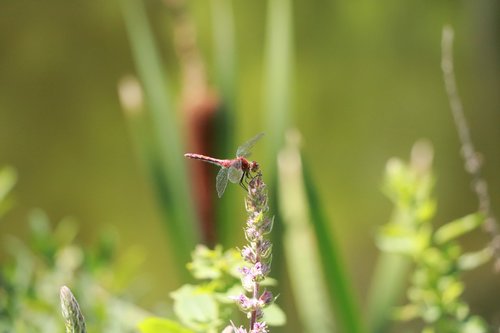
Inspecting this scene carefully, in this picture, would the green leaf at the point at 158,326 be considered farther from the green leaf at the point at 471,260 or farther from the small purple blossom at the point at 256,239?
the green leaf at the point at 471,260

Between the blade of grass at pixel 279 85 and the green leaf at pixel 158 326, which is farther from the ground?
the blade of grass at pixel 279 85

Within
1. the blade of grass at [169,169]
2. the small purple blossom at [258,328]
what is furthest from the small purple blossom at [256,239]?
the blade of grass at [169,169]

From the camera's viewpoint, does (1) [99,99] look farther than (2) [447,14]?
No

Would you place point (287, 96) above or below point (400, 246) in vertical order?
above

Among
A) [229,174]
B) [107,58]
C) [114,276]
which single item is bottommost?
[229,174]

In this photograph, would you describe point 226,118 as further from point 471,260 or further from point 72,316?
point 72,316

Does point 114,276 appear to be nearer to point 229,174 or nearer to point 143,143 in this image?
point 143,143

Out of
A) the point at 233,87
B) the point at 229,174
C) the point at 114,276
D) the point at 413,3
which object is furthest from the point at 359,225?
the point at 229,174
